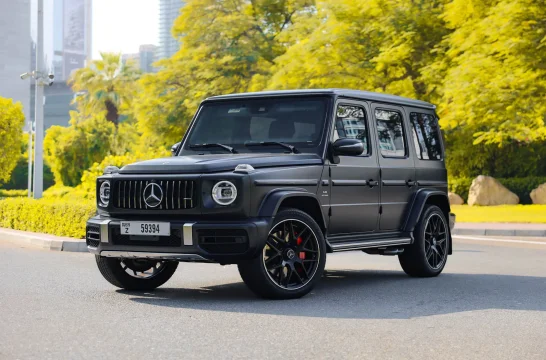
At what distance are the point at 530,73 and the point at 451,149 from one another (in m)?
15.7

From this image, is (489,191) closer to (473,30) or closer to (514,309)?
(473,30)

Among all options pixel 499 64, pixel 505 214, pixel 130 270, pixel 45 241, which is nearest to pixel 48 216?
pixel 45 241

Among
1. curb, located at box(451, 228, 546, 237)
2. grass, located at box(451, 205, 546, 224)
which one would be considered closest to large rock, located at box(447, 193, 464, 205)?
grass, located at box(451, 205, 546, 224)

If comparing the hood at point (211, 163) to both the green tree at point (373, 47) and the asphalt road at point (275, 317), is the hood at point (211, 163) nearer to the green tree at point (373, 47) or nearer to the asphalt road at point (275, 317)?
the asphalt road at point (275, 317)

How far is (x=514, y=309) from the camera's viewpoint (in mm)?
8766

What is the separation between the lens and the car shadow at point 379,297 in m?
8.59

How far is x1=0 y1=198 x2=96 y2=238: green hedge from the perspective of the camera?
58.1 feet

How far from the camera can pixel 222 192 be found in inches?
350

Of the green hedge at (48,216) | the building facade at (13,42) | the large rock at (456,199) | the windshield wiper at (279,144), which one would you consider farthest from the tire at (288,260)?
the building facade at (13,42)

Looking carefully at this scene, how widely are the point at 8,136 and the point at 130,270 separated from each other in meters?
36.5

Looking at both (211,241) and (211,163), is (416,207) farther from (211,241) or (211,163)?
(211,241)

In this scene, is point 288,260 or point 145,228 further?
point 288,260

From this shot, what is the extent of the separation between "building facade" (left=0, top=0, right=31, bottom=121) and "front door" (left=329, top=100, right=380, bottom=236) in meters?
130

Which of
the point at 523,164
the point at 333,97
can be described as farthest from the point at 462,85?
the point at 333,97
